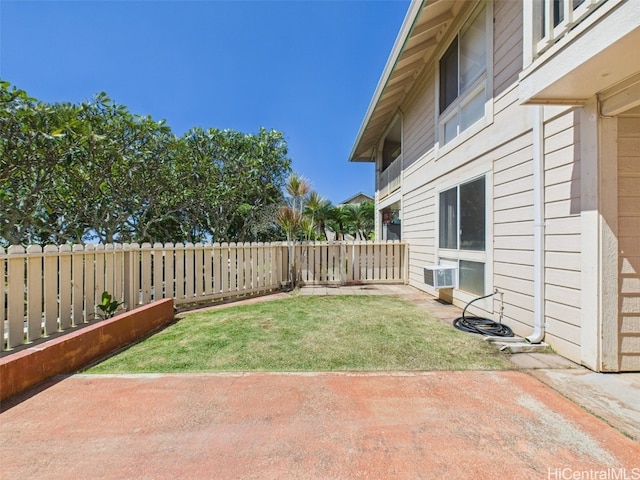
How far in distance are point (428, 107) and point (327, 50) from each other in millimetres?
8677

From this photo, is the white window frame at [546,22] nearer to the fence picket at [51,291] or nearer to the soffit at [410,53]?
the soffit at [410,53]

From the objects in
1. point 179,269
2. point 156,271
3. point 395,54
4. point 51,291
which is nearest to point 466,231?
point 395,54

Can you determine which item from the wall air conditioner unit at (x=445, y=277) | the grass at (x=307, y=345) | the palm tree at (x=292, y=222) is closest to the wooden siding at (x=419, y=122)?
the wall air conditioner unit at (x=445, y=277)

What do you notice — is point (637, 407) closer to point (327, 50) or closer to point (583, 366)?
point (583, 366)

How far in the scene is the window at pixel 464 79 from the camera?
4559 millimetres

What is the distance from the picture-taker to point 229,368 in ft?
9.13

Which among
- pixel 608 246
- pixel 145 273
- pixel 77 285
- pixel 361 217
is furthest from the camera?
pixel 361 217

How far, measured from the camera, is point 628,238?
8.52 ft

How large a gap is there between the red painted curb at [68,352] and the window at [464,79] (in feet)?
19.7

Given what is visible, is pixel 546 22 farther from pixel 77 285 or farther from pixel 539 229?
pixel 77 285

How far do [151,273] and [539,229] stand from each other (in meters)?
5.92

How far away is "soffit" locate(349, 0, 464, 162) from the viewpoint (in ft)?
15.9

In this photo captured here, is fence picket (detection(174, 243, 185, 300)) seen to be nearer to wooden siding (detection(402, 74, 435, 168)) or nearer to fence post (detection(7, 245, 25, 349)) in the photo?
fence post (detection(7, 245, 25, 349))

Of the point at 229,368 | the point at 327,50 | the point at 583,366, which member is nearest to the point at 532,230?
the point at 583,366
